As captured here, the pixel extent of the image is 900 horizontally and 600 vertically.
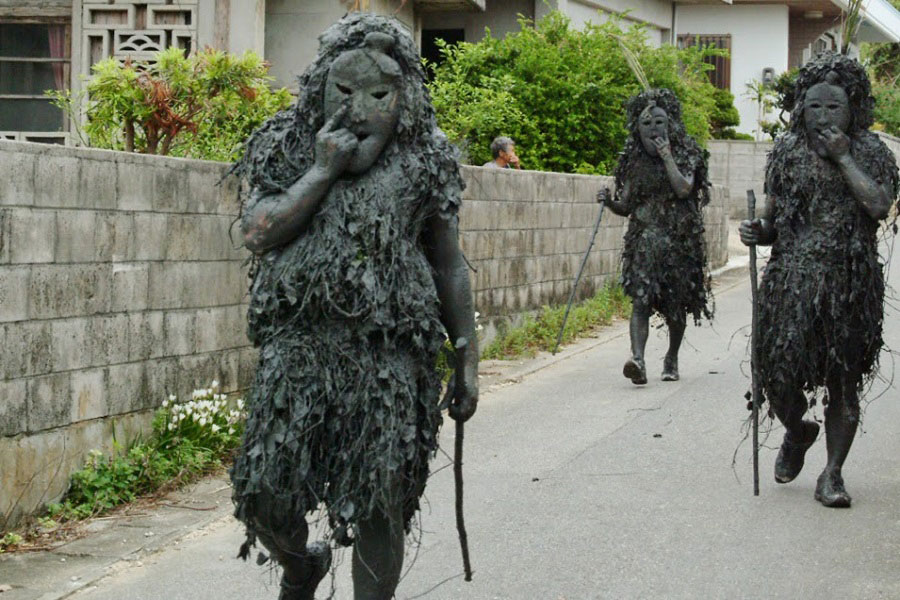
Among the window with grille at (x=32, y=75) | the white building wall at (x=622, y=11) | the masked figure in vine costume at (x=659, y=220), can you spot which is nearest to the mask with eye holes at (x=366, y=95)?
the masked figure in vine costume at (x=659, y=220)

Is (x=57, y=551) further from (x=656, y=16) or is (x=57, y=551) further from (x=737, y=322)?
(x=656, y=16)

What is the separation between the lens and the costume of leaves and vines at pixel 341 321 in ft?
12.9

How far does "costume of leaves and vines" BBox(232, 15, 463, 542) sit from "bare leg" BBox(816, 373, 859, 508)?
3.26 meters

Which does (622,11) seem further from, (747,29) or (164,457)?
(164,457)

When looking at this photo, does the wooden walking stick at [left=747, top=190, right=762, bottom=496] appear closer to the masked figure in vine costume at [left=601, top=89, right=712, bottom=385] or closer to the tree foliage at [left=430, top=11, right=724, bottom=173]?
the masked figure in vine costume at [left=601, top=89, right=712, bottom=385]

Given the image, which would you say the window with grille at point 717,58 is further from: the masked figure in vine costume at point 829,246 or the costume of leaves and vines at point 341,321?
the costume of leaves and vines at point 341,321

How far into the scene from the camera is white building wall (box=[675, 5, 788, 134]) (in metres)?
32.2

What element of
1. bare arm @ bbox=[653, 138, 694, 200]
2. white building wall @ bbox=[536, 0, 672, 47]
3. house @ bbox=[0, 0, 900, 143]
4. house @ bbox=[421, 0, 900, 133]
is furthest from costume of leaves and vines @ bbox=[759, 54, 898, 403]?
house @ bbox=[421, 0, 900, 133]

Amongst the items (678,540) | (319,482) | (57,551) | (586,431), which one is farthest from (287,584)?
(586,431)

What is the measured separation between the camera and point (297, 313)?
3.96 m

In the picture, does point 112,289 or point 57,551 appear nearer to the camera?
point 57,551

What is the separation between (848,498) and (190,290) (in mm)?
3721

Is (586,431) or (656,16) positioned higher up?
(656,16)

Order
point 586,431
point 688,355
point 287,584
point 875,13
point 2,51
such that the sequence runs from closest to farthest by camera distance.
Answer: point 287,584
point 586,431
point 688,355
point 2,51
point 875,13
